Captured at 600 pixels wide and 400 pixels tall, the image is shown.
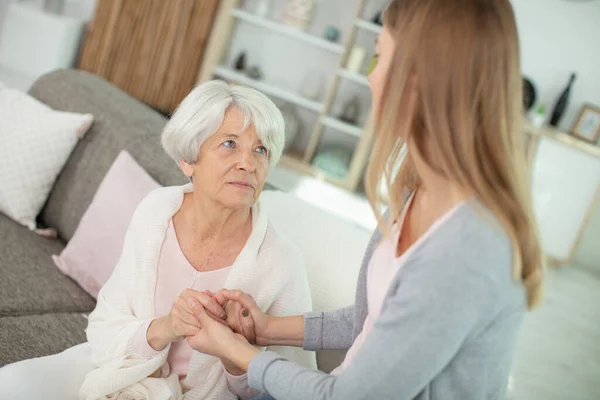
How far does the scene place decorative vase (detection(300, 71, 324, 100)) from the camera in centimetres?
539

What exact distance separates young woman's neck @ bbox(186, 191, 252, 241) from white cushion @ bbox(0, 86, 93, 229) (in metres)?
0.97

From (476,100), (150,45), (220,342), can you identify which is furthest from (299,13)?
(476,100)

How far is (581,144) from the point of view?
5.06 m

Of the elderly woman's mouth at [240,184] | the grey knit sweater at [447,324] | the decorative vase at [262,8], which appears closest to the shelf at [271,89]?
the decorative vase at [262,8]

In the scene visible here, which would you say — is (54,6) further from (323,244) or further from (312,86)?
(323,244)

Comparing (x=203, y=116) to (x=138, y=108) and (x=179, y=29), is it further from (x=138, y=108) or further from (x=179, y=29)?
(x=179, y=29)

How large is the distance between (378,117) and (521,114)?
8.9 inches

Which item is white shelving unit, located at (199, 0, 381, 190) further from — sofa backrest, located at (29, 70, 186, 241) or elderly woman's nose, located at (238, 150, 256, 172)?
elderly woman's nose, located at (238, 150, 256, 172)

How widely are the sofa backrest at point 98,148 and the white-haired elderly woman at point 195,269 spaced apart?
1.69 ft

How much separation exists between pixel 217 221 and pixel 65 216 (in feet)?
3.29

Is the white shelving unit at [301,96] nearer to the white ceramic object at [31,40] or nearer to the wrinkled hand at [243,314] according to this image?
the white ceramic object at [31,40]

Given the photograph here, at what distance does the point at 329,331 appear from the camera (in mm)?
1396

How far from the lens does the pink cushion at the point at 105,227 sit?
→ 1963 millimetres

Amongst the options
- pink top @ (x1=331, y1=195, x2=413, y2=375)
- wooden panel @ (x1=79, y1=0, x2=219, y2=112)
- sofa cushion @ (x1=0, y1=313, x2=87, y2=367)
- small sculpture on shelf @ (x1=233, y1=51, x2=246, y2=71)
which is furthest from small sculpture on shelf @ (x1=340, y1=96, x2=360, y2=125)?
pink top @ (x1=331, y1=195, x2=413, y2=375)
